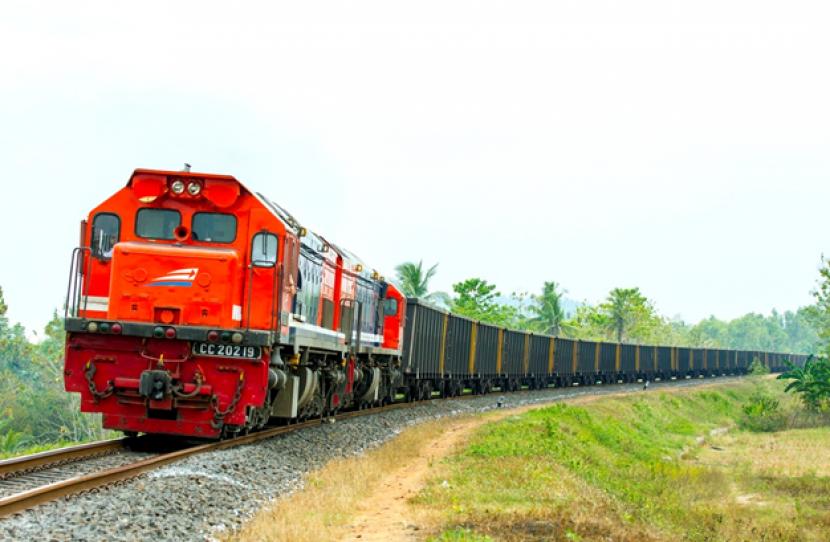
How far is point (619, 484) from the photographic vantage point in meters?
16.9

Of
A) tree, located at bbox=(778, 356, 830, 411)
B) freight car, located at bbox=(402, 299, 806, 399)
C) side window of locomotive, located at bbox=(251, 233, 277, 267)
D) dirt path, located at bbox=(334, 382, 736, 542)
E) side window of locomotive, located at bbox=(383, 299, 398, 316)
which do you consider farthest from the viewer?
tree, located at bbox=(778, 356, 830, 411)

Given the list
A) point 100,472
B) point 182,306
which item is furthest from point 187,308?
→ point 100,472

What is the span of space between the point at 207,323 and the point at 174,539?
5420 millimetres

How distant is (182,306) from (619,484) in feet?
27.4

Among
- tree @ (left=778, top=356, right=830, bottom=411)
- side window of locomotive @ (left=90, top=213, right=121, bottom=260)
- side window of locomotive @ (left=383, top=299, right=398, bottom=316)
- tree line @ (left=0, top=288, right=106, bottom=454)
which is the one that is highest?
side window of locomotive @ (left=90, top=213, right=121, bottom=260)

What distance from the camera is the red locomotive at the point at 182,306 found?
522 inches

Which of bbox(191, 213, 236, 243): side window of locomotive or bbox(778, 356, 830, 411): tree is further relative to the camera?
bbox(778, 356, 830, 411): tree

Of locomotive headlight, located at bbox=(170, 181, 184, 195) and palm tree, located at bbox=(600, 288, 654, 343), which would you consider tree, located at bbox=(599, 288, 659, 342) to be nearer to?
palm tree, located at bbox=(600, 288, 654, 343)

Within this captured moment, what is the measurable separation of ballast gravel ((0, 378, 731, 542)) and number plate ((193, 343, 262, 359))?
1.31 m

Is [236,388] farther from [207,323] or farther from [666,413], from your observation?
[666,413]

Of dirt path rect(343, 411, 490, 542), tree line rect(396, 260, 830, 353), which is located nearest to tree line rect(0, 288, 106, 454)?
tree line rect(396, 260, 830, 353)

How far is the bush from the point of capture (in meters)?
40.9

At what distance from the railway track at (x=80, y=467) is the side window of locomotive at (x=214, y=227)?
2992 millimetres

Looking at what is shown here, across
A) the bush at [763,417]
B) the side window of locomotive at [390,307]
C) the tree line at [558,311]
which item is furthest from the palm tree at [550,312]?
the side window of locomotive at [390,307]
